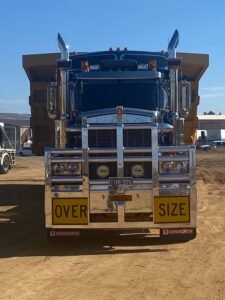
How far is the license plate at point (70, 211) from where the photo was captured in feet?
31.3

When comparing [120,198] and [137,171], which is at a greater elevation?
[137,171]

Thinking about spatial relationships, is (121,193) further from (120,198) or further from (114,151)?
(114,151)

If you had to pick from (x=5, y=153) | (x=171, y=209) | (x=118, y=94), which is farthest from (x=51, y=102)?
(x=5, y=153)

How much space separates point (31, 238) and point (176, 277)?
4.06 meters

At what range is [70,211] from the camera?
377 inches

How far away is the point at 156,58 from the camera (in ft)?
41.3

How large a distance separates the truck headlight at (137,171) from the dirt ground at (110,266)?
1.24 m

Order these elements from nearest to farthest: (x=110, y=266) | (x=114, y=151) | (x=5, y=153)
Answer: (x=110, y=266)
(x=114, y=151)
(x=5, y=153)

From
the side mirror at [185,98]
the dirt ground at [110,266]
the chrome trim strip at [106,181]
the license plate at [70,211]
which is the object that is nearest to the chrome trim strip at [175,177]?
the chrome trim strip at [106,181]

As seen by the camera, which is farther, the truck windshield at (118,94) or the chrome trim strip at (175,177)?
the truck windshield at (118,94)

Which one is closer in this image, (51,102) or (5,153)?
(51,102)

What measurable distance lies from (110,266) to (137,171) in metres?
2.05

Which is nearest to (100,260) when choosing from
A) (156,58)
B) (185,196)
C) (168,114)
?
(185,196)

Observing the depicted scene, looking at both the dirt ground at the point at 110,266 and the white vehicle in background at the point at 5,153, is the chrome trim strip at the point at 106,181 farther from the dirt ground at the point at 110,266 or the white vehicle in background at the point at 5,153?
the white vehicle in background at the point at 5,153
